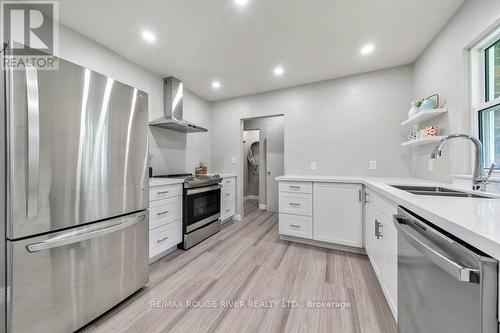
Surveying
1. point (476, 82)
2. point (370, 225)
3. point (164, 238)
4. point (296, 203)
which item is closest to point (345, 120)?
point (476, 82)

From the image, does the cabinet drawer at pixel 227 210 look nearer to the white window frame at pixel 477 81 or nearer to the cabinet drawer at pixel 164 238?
the cabinet drawer at pixel 164 238

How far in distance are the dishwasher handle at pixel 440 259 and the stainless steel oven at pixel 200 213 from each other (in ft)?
7.12

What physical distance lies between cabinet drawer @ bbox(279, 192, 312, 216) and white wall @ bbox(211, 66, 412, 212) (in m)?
0.69

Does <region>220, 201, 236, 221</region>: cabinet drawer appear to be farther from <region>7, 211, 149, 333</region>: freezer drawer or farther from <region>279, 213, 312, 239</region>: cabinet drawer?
<region>7, 211, 149, 333</region>: freezer drawer

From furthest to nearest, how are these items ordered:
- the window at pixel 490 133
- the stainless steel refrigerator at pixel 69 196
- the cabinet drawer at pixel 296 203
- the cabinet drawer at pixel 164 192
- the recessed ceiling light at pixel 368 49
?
the cabinet drawer at pixel 296 203 → the recessed ceiling light at pixel 368 49 → the cabinet drawer at pixel 164 192 → the window at pixel 490 133 → the stainless steel refrigerator at pixel 69 196

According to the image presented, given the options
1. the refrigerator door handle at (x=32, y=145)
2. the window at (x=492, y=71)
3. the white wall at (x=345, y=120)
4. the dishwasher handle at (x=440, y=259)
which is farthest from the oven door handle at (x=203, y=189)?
the window at (x=492, y=71)

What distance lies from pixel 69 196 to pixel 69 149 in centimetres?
29

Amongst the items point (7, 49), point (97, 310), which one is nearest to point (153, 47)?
point (7, 49)

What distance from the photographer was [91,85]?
4.05 ft

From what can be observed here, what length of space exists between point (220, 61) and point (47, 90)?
1.83 meters

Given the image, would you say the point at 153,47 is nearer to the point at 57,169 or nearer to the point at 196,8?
the point at 196,8

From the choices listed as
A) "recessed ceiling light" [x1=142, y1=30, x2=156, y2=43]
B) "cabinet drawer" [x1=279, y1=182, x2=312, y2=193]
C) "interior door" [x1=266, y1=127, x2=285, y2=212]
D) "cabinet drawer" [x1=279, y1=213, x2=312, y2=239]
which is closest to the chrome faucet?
"cabinet drawer" [x1=279, y1=182, x2=312, y2=193]

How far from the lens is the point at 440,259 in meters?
0.62

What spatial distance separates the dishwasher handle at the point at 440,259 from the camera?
51 centimetres
